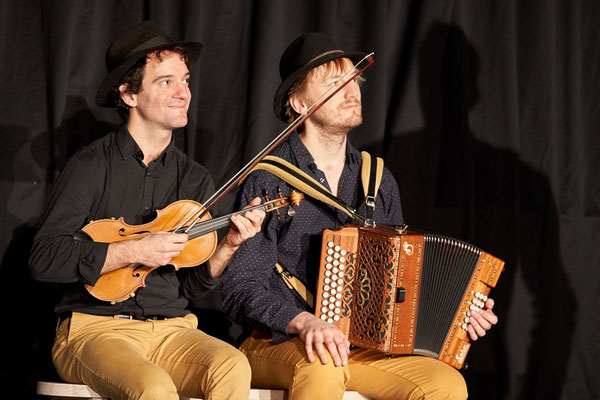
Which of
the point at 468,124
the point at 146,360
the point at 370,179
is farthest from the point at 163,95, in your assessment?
the point at 468,124

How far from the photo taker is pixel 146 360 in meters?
2.08

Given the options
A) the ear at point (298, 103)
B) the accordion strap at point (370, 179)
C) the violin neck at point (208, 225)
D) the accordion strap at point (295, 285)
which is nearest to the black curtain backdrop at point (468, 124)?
the ear at point (298, 103)

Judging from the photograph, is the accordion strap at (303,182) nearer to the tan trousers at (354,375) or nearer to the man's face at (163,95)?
the man's face at (163,95)

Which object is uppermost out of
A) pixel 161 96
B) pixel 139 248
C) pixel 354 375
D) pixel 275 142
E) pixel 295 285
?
pixel 161 96

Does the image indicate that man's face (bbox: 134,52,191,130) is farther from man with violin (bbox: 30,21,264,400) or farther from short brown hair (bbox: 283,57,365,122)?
short brown hair (bbox: 283,57,365,122)

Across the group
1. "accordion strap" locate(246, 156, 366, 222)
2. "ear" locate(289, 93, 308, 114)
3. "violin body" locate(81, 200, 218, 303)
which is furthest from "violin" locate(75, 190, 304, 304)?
"ear" locate(289, 93, 308, 114)

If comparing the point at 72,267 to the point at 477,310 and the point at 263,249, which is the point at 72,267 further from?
the point at 477,310

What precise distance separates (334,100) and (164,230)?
0.77 metres

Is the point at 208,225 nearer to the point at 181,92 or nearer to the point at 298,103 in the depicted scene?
the point at 181,92

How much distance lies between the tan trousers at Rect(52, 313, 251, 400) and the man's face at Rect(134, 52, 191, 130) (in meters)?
0.67

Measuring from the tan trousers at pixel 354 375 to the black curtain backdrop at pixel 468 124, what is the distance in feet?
2.68

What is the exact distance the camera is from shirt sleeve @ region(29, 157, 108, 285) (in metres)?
2.09

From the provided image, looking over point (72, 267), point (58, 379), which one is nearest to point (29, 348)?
point (58, 379)

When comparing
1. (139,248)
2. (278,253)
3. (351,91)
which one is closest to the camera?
(139,248)
